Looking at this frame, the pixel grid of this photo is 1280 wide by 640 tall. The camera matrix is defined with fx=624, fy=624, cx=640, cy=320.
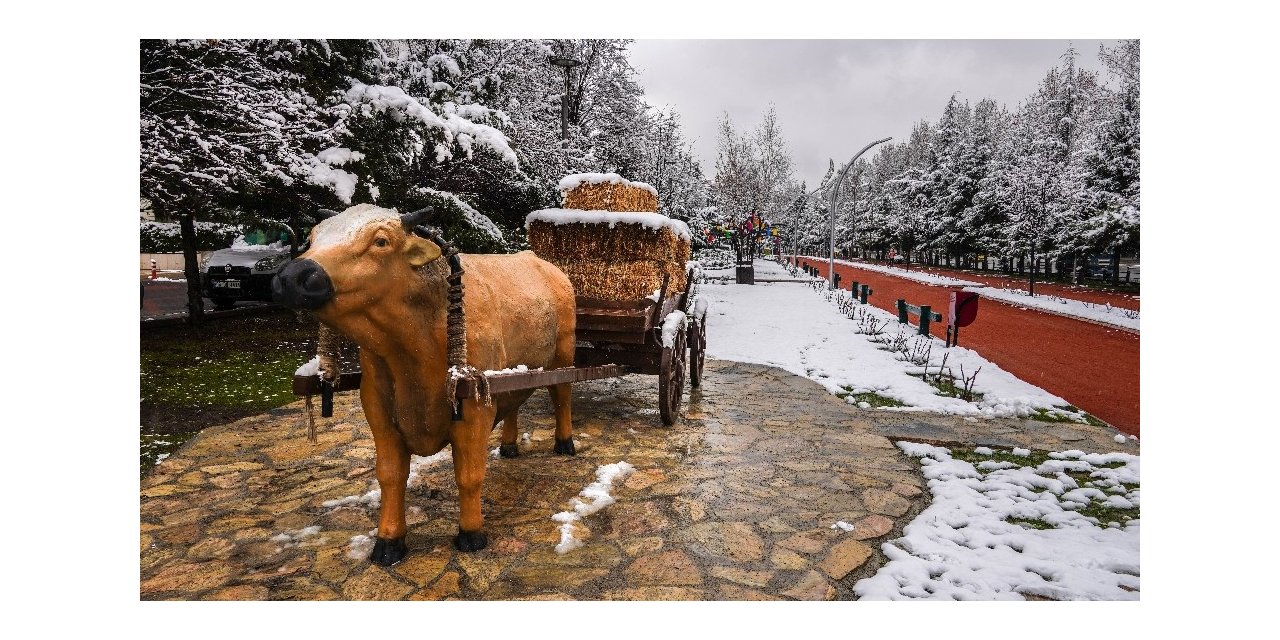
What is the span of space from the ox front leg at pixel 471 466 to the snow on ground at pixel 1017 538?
1907mm

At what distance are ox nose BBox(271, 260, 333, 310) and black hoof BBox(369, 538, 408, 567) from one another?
4.41ft

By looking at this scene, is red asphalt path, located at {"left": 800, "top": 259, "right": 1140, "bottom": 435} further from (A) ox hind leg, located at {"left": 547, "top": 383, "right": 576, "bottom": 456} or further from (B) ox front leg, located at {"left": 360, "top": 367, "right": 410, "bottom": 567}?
(B) ox front leg, located at {"left": 360, "top": 367, "right": 410, "bottom": 567}

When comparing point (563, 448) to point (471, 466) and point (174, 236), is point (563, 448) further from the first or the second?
point (174, 236)

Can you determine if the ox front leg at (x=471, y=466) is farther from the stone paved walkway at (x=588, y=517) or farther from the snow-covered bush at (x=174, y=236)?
the snow-covered bush at (x=174, y=236)

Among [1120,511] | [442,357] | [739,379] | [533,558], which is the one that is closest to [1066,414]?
[1120,511]

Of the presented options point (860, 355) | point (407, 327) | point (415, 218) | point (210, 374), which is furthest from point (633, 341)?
point (860, 355)

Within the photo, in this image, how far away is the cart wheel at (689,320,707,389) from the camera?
6.80 meters

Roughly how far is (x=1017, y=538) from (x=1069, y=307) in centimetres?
576

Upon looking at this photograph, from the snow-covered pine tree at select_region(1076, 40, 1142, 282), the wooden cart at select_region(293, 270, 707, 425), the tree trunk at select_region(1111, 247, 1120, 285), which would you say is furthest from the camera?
the tree trunk at select_region(1111, 247, 1120, 285)

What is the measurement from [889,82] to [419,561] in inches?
179

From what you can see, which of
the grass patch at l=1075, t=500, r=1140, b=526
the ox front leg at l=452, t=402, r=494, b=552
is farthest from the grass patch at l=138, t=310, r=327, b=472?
the grass patch at l=1075, t=500, r=1140, b=526

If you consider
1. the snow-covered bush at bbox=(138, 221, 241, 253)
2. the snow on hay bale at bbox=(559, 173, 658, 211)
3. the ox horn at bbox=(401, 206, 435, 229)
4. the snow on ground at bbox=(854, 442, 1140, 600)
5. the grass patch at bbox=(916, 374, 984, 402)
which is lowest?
the snow on ground at bbox=(854, 442, 1140, 600)

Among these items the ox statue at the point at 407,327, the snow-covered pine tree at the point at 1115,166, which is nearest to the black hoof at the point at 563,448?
the ox statue at the point at 407,327
